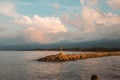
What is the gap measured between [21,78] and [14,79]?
6.24 ft

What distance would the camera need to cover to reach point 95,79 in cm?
2025

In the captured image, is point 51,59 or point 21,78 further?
point 51,59

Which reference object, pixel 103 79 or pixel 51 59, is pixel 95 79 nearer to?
pixel 103 79

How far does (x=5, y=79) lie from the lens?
48.3 meters

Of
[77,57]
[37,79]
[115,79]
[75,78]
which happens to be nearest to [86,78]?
[75,78]

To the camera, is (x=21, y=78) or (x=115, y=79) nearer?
(x=115, y=79)

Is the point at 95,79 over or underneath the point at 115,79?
over

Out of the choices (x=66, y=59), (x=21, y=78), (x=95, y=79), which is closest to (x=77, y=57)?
(x=66, y=59)

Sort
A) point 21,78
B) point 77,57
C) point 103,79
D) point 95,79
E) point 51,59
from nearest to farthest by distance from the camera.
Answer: point 95,79, point 103,79, point 21,78, point 51,59, point 77,57

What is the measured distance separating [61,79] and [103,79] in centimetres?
796

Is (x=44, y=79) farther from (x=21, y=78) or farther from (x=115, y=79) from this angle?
(x=115, y=79)

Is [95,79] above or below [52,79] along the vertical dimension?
above

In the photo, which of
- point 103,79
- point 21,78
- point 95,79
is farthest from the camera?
point 21,78

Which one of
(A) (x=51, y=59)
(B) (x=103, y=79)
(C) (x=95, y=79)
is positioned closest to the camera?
(C) (x=95, y=79)
